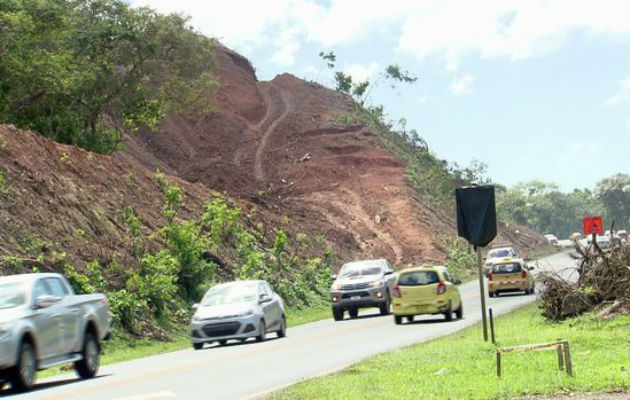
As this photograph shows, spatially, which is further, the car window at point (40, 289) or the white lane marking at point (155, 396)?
the car window at point (40, 289)

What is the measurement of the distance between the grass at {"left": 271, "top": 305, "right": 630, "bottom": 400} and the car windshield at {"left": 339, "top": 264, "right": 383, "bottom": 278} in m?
15.9

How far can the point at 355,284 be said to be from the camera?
3850 centimetres

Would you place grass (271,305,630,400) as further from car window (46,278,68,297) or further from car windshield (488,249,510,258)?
car windshield (488,249,510,258)

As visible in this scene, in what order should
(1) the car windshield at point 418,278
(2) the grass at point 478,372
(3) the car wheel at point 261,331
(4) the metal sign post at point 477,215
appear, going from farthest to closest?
(1) the car windshield at point 418,278 < (3) the car wheel at point 261,331 < (4) the metal sign post at point 477,215 < (2) the grass at point 478,372

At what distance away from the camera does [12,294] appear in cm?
1939

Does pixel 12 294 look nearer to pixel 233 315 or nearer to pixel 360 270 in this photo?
pixel 233 315

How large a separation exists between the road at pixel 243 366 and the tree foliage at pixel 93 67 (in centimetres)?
1972

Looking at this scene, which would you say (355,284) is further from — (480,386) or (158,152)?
(158,152)

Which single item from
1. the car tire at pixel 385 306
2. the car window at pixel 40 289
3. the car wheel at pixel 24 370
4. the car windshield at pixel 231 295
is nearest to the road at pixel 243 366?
the car wheel at pixel 24 370

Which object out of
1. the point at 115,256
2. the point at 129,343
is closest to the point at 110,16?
the point at 115,256

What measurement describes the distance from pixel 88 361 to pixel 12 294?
99.6 inches

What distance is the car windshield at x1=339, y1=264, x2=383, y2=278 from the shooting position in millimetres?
39625

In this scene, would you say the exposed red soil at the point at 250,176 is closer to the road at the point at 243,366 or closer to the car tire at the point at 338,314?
the car tire at the point at 338,314

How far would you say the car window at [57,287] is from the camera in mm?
20602
